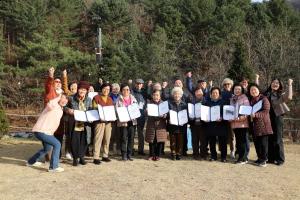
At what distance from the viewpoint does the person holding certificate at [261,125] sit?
908 centimetres

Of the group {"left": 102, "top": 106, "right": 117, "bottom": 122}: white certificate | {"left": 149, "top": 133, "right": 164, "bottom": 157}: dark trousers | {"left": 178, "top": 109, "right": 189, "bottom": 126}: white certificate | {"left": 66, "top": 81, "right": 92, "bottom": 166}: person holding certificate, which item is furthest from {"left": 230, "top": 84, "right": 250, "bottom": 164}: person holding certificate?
{"left": 66, "top": 81, "right": 92, "bottom": 166}: person holding certificate

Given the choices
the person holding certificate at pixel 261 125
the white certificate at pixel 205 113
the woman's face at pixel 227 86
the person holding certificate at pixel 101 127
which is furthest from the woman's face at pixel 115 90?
the person holding certificate at pixel 261 125

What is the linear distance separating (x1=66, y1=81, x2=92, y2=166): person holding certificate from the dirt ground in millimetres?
328

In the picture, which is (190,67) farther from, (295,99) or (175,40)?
(295,99)

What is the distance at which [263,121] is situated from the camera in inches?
358

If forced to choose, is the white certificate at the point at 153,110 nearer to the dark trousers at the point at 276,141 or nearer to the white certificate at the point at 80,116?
the white certificate at the point at 80,116

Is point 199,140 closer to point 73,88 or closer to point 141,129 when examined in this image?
point 141,129

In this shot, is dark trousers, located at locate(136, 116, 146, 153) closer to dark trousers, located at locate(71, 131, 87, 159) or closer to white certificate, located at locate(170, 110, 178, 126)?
white certificate, located at locate(170, 110, 178, 126)

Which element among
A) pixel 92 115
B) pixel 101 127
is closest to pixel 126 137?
pixel 101 127

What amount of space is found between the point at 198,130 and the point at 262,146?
4.83 ft

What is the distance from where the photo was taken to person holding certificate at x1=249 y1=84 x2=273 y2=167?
9078 millimetres

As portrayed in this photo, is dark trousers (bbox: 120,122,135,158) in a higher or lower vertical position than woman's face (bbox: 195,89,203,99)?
lower

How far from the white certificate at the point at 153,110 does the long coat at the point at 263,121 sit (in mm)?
2113

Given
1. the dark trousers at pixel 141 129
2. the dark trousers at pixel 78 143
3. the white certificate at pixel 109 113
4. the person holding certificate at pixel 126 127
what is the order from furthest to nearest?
1. the dark trousers at pixel 141 129
2. the person holding certificate at pixel 126 127
3. the white certificate at pixel 109 113
4. the dark trousers at pixel 78 143
